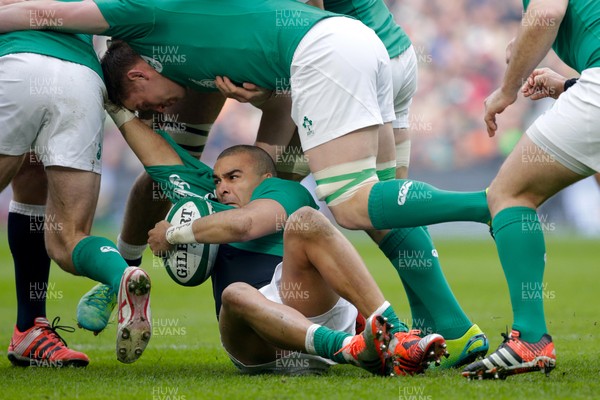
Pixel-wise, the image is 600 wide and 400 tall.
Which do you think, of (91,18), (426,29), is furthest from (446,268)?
(91,18)

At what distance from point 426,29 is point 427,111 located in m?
1.68

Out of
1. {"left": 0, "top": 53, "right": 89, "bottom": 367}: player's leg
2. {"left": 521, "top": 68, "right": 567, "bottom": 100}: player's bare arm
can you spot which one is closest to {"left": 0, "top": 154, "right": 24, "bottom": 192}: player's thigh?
{"left": 0, "top": 53, "right": 89, "bottom": 367}: player's leg

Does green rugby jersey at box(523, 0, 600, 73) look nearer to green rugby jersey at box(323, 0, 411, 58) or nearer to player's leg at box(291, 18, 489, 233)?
player's leg at box(291, 18, 489, 233)

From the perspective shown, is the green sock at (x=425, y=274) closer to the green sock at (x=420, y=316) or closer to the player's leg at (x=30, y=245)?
the green sock at (x=420, y=316)

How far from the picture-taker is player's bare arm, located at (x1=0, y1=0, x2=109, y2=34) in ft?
15.6

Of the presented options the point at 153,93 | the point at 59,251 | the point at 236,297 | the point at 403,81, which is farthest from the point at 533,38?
the point at 59,251

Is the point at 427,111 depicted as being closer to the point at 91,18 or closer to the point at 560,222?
the point at 560,222

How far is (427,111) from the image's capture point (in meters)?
18.2

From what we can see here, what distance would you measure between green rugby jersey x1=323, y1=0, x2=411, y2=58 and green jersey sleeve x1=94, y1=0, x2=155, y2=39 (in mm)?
1227

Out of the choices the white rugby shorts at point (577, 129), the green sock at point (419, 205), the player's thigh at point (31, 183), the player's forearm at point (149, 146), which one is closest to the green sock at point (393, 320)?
the green sock at point (419, 205)

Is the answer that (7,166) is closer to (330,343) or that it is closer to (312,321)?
(312,321)

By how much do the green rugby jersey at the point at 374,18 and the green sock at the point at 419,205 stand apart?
1.31 m

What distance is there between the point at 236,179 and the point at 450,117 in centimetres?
1390

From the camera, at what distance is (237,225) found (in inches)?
172
